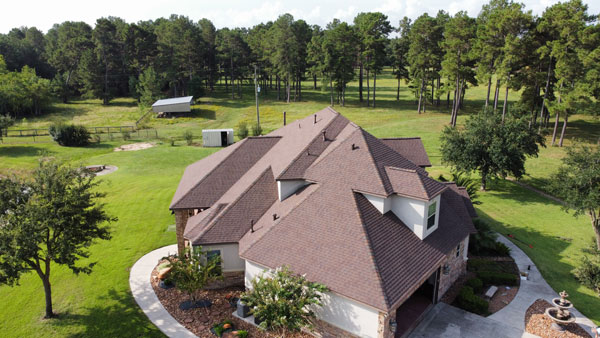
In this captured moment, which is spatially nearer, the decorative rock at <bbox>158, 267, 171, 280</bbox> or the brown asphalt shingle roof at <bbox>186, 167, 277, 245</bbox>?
the brown asphalt shingle roof at <bbox>186, 167, 277, 245</bbox>

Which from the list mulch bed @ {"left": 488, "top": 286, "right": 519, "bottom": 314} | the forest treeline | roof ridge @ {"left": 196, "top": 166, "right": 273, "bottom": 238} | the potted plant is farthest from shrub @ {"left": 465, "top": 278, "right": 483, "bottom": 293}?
the forest treeline

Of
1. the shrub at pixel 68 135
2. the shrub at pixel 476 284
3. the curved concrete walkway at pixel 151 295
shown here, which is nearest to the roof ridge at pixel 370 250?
the shrub at pixel 476 284

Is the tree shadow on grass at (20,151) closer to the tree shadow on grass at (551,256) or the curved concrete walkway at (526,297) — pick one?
the tree shadow on grass at (551,256)

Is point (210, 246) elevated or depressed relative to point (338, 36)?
depressed

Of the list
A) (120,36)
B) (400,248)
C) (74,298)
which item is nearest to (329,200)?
(400,248)

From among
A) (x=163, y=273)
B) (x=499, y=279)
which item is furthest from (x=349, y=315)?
(x=163, y=273)

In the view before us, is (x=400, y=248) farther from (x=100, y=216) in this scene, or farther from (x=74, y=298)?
(x=74, y=298)

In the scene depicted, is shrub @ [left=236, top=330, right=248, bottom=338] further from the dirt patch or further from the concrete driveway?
the dirt patch
